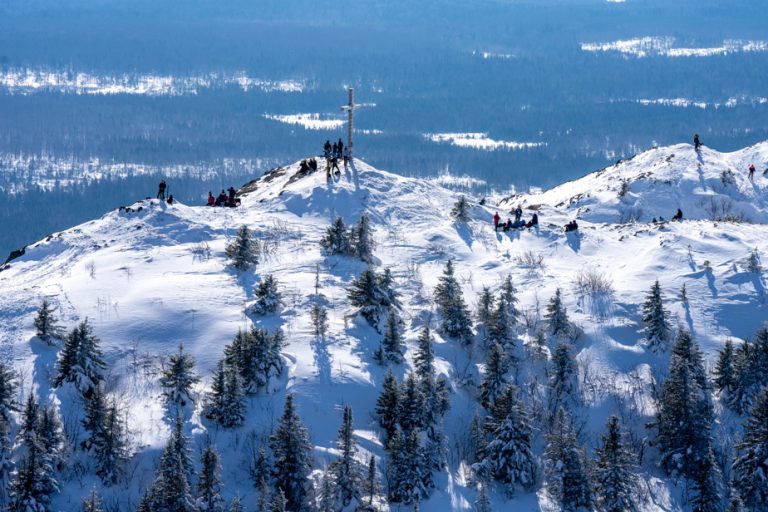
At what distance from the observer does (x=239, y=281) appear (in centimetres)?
3834

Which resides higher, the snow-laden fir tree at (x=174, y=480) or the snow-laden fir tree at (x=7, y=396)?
the snow-laden fir tree at (x=7, y=396)

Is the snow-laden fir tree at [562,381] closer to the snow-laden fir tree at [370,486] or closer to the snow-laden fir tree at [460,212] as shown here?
the snow-laden fir tree at [370,486]

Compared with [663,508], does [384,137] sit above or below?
above

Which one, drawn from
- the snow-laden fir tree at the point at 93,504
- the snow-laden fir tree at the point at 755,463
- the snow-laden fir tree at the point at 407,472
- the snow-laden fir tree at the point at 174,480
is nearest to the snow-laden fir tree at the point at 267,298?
the snow-laden fir tree at the point at 174,480

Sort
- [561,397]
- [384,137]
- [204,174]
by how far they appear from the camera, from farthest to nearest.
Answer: [384,137], [204,174], [561,397]

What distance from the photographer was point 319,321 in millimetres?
35062

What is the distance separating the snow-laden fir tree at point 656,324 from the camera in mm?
35406

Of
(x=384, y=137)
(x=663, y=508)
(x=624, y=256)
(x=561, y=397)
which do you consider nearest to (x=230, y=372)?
(x=561, y=397)

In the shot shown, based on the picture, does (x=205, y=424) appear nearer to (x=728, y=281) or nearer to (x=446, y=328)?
(x=446, y=328)

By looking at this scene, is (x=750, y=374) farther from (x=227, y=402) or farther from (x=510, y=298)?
(x=227, y=402)

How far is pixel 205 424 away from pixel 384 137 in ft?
527

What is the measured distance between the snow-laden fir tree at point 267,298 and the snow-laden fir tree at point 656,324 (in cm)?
1343

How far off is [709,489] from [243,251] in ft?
64.1

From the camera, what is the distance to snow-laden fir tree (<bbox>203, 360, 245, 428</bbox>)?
30547 millimetres
